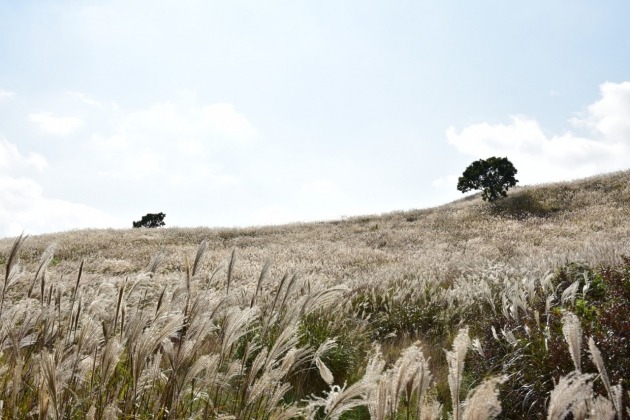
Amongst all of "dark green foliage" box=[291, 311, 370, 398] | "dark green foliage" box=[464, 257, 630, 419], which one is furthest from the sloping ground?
"dark green foliage" box=[464, 257, 630, 419]

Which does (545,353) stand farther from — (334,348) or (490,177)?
(490,177)

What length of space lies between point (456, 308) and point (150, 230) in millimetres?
32398

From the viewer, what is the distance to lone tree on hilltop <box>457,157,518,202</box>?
1532 inches

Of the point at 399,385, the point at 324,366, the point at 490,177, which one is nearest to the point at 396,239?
the point at 490,177

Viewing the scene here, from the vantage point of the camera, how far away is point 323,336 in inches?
254

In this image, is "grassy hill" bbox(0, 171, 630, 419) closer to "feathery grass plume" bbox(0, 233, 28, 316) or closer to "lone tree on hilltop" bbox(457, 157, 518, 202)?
"feathery grass plume" bbox(0, 233, 28, 316)

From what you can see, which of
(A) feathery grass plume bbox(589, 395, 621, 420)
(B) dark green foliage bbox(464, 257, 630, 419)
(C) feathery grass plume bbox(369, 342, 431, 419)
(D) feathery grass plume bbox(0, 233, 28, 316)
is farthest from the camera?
(B) dark green foliage bbox(464, 257, 630, 419)

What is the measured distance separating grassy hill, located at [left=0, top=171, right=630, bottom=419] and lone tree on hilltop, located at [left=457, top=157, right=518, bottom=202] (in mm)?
13353

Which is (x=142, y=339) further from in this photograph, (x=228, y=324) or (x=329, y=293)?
(x=329, y=293)

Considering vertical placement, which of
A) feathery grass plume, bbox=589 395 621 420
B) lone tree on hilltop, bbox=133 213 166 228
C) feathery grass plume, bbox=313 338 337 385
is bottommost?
feathery grass plume, bbox=313 338 337 385

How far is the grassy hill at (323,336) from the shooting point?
230 centimetres

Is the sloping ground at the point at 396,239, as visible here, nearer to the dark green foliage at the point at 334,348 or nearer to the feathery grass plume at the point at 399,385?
the dark green foliage at the point at 334,348

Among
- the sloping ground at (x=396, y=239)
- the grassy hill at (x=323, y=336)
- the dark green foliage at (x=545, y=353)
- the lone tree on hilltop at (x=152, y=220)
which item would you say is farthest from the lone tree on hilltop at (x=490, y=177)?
the dark green foliage at (x=545, y=353)

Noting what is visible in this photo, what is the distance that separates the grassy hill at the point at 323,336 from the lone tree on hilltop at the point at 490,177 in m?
13.4
